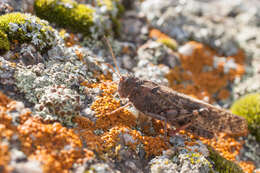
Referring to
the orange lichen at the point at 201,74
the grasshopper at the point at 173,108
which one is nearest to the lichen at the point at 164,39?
the orange lichen at the point at 201,74

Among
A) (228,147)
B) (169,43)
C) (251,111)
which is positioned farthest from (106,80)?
(251,111)

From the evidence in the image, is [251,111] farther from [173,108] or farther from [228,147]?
[173,108]

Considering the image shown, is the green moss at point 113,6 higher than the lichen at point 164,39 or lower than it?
higher

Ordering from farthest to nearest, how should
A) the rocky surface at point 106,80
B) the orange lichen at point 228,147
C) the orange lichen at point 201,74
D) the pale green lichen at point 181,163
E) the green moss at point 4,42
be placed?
the orange lichen at point 201,74 < the orange lichen at point 228,147 < the green moss at point 4,42 < the pale green lichen at point 181,163 < the rocky surface at point 106,80

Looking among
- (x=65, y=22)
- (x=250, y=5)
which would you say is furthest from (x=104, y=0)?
(x=250, y=5)

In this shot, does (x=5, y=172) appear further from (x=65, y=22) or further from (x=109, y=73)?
(x=65, y=22)

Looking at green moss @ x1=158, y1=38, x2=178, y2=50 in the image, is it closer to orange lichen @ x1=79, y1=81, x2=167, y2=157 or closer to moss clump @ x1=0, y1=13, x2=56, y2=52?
orange lichen @ x1=79, y1=81, x2=167, y2=157

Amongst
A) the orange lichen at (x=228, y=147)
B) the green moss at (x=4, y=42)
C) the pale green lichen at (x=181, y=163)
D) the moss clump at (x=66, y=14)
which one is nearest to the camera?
the pale green lichen at (x=181, y=163)

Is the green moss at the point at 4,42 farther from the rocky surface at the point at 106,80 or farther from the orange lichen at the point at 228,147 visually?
the orange lichen at the point at 228,147
